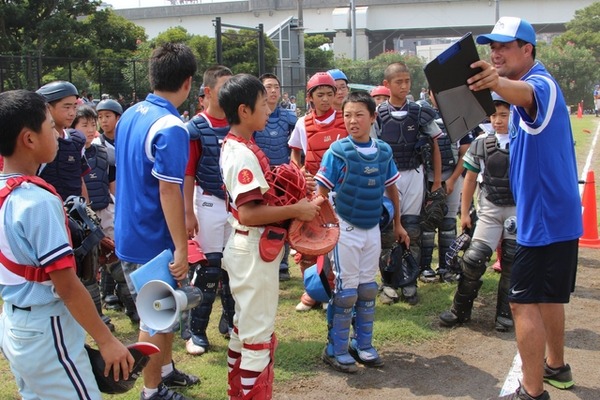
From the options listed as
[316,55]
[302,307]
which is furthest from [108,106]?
[316,55]

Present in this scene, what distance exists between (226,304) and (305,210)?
197 centimetres

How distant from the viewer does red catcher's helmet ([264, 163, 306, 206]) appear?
381cm

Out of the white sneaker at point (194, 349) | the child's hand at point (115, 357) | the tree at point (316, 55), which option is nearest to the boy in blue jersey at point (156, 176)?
the child's hand at point (115, 357)

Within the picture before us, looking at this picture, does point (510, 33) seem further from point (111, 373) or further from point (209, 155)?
point (111, 373)

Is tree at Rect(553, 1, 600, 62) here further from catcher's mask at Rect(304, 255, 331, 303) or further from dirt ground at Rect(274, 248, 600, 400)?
catcher's mask at Rect(304, 255, 331, 303)

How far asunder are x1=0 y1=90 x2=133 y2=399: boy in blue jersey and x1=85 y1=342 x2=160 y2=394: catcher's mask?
0.05 metres

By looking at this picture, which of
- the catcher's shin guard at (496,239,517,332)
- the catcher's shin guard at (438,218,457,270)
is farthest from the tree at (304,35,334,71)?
the catcher's shin guard at (496,239,517,332)

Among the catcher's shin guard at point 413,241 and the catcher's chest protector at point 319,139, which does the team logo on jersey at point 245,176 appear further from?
the catcher's shin guard at point 413,241

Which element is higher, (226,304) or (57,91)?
(57,91)

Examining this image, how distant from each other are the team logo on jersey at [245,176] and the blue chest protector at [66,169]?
2396 mm

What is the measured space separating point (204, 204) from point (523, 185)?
99.3 inches

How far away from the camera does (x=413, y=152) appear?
6.62 m

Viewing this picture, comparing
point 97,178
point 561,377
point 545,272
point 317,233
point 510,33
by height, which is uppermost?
point 510,33

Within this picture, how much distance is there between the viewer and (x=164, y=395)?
162 inches
